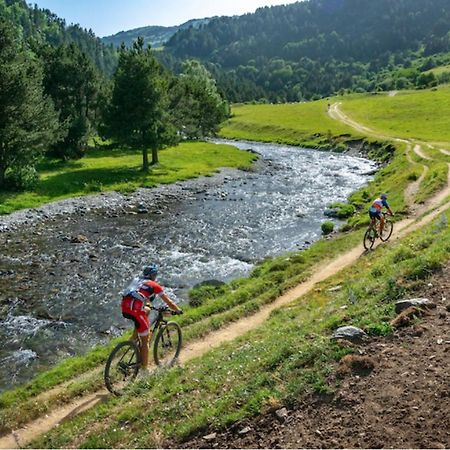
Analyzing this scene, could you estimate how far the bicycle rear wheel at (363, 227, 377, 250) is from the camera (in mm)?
31516

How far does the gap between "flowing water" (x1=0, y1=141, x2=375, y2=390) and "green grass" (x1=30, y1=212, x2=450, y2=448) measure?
669cm

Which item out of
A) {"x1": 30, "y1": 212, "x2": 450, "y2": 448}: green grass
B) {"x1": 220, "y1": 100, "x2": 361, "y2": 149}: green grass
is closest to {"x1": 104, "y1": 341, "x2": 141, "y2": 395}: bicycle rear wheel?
{"x1": 30, "y1": 212, "x2": 450, "y2": 448}: green grass

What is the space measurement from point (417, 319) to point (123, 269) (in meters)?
22.3

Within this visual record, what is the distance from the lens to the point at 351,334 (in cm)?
1349

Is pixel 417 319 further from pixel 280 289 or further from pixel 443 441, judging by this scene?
pixel 280 289

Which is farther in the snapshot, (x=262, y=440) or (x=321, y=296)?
(x=321, y=296)

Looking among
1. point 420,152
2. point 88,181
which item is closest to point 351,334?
point 88,181

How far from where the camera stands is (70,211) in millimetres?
46875

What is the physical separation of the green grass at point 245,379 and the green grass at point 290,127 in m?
87.7

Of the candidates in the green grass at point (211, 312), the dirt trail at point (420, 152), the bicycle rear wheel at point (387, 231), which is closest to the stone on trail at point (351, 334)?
the green grass at point (211, 312)

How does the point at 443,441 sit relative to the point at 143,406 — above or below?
above

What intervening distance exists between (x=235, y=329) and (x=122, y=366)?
6.54 metres

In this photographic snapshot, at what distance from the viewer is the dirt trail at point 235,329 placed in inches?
603

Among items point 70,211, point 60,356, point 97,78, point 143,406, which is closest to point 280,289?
point 60,356
